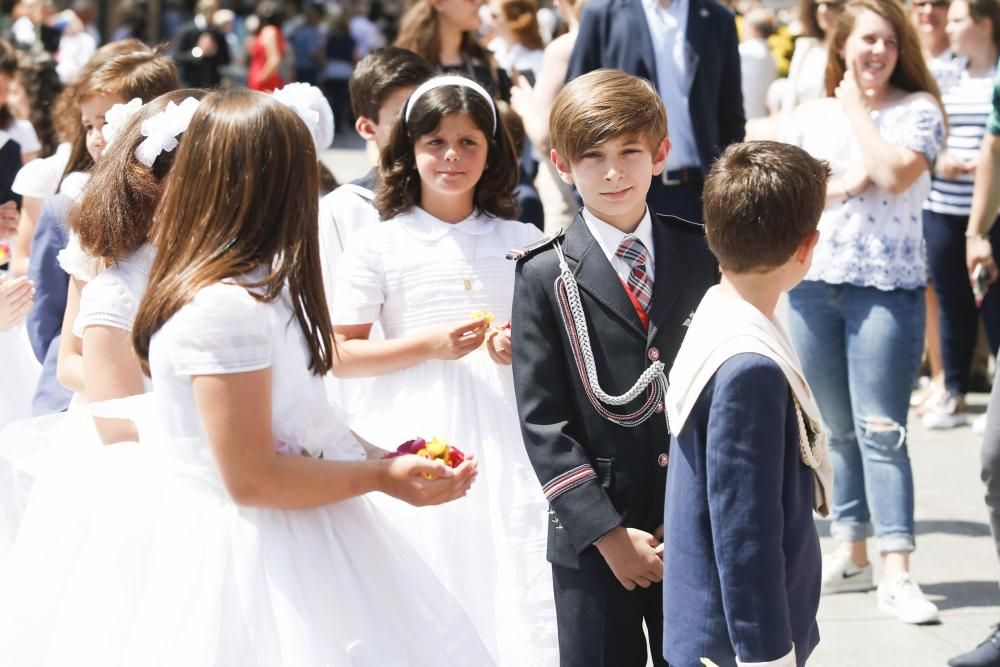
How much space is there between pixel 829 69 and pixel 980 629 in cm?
216

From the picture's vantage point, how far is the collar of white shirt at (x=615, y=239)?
3.13m

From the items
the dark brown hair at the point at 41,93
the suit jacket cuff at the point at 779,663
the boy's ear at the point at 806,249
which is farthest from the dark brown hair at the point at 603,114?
the dark brown hair at the point at 41,93

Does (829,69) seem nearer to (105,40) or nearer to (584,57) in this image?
(584,57)

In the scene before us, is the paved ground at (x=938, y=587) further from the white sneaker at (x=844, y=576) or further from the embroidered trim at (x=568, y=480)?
the embroidered trim at (x=568, y=480)

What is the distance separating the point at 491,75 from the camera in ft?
21.3

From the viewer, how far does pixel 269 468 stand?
2.51m

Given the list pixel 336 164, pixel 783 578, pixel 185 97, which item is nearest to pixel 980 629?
pixel 783 578

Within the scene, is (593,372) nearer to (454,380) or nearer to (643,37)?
(454,380)

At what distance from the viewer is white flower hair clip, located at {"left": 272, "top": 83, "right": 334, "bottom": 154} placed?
3.77 meters

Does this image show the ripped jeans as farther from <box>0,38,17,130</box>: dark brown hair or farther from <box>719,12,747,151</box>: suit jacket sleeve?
<box>0,38,17,130</box>: dark brown hair

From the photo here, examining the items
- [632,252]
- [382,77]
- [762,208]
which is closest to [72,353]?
[632,252]

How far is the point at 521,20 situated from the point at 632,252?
5.20 m

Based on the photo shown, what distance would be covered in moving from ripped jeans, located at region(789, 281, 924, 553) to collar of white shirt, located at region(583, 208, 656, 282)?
1.83 metres

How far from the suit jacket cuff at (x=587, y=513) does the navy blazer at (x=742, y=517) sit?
35 cm
